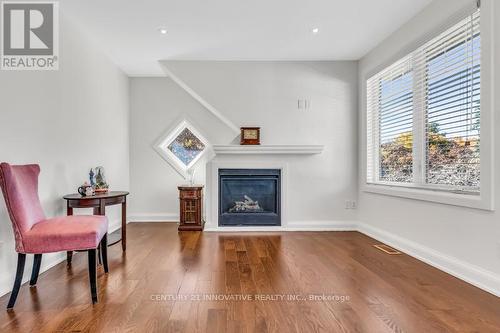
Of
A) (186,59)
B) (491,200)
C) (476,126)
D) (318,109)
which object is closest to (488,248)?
(491,200)

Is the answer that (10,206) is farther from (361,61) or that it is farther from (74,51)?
(361,61)

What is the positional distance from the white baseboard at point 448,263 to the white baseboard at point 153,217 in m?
3.27

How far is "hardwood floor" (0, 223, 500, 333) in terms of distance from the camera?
176 centimetres

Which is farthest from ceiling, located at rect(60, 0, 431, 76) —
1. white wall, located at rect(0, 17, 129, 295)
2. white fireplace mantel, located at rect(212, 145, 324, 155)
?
white fireplace mantel, located at rect(212, 145, 324, 155)

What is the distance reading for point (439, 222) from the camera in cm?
277

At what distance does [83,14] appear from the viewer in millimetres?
3027

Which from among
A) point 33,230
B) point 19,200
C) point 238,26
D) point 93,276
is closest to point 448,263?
point 93,276

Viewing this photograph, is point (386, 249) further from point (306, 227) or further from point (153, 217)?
point (153, 217)

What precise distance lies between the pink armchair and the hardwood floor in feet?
0.85

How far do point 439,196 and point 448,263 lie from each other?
0.59 m

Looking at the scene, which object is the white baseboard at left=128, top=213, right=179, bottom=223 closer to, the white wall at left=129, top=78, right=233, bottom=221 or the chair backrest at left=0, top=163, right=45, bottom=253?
the white wall at left=129, top=78, right=233, bottom=221

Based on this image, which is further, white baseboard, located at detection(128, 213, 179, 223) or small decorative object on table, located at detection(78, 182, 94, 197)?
white baseboard, located at detection(128, 213, 179, 223)

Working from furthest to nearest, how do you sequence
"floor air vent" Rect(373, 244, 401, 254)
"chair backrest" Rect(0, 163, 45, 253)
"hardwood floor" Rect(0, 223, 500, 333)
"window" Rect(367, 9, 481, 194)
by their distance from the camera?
1. "floor air vent" Rect(373, 244, 401, 254)
2. "window" Rect(367, 9, 481, 194)
3. "chair backrest" Rect(0, 163, 45, 253)
4. "hardwood floor" Rect(0, 223, 500, 333)

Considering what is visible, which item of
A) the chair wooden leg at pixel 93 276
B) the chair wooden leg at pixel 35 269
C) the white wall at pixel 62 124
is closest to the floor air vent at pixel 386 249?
the chair wooden leg at pixel 93 276
